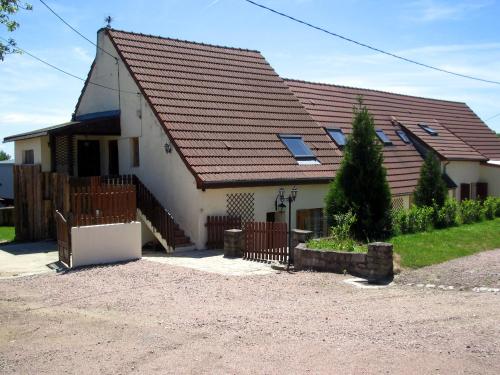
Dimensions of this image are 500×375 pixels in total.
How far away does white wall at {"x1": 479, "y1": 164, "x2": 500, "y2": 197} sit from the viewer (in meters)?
29.3

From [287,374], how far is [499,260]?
10323mm

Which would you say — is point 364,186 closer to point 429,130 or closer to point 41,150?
point 41,150

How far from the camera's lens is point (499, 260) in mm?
14266

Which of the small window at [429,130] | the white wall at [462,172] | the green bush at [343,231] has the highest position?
the small window at [429,130]

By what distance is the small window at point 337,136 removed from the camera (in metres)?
22.9

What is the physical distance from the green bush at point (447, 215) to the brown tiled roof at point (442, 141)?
7.66 meters

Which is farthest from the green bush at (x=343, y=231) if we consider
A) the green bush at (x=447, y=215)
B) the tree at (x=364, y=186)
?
the green bush at (x=447, y=215)

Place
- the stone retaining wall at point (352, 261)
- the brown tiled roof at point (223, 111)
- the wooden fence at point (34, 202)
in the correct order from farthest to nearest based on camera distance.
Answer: the wooden fence at point (34, 202), the brown tiled roof at point (223, 111), the stone retaining wall at point (352, 261)

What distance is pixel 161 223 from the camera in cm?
A: 1680

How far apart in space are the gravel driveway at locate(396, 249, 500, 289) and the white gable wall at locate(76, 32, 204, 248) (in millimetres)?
7048

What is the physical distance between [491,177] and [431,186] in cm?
1194

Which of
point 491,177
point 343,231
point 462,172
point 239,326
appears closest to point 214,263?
point 343,231

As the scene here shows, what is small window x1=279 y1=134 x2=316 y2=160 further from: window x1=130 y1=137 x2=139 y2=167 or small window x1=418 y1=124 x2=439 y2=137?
small window x1=418 y1=124 x2=439 y2=137

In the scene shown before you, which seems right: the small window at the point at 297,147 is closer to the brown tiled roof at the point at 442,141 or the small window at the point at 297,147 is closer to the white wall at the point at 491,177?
the brown tiled roof at the point at 442,141
